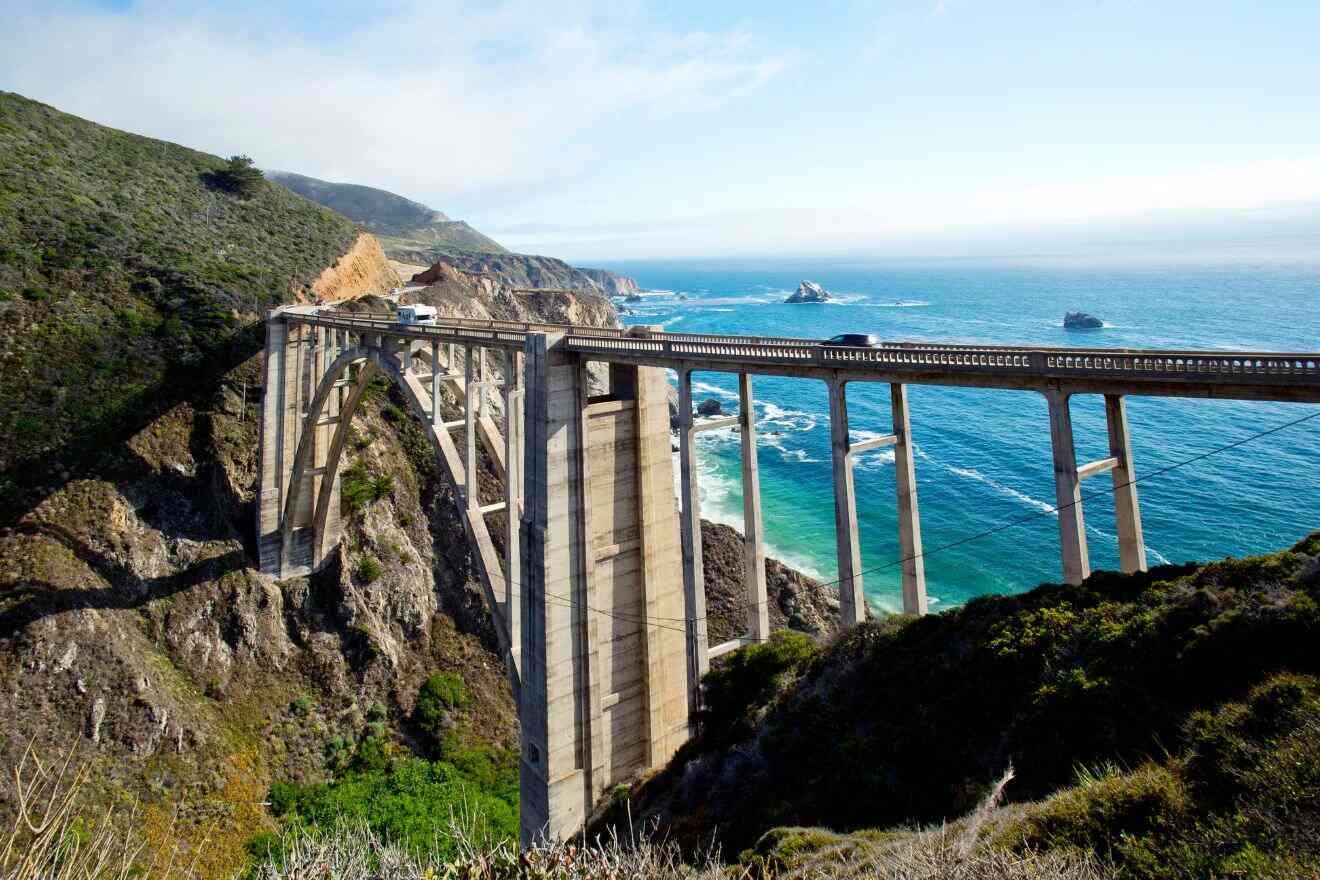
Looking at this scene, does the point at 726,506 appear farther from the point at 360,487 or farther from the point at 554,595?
the point at 554,595

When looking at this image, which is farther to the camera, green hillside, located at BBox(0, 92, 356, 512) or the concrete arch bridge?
green hillside, located at BBox(0, 92, 356, 512)

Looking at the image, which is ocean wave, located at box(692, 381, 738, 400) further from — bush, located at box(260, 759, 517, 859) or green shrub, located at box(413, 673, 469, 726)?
bush, located at box(260, 759, 517, 859)

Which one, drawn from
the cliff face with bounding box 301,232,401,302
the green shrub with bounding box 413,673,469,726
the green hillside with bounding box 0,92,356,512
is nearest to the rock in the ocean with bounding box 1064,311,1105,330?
the cliff face with bounding box 301,232,401,302

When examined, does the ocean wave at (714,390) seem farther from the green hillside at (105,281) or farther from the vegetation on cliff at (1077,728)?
the vegetation on cliff at (1077,728)

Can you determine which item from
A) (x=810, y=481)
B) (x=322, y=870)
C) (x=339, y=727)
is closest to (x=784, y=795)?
(x=322, y=870)

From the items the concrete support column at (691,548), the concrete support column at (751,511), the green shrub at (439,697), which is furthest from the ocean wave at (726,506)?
the concrete support column at (751,511)

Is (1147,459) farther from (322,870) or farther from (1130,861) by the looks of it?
(322,870)
